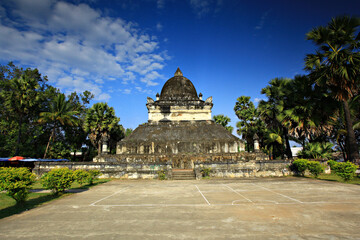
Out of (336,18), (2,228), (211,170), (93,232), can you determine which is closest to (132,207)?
(93,232)

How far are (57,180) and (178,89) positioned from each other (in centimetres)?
2309

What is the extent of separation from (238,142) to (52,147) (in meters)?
24.3

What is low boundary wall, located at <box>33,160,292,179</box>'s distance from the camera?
14.2m

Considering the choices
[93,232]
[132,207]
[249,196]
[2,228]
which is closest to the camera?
[93,232]

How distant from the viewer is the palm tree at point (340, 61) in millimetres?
12820

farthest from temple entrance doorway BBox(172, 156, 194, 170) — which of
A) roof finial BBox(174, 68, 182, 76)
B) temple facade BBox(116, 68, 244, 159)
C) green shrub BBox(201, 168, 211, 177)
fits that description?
roof finial BBox(174, 68, 182, 76)

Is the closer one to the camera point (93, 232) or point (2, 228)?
point (93, 232)

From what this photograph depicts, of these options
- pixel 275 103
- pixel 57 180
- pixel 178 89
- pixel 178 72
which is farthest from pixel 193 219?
pixel 178 72

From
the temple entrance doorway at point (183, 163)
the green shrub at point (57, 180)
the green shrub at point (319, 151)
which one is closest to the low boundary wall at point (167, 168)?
the green shrub at point (319, 151)

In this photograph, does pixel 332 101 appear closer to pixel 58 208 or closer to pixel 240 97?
pixel 240 97

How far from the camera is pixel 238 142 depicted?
2031 centimetres

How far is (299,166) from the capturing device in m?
14.2

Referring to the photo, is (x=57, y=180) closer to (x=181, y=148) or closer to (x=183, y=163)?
(x=183, y=163)

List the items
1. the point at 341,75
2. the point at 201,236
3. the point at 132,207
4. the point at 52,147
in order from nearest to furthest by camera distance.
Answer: the point at 201,236, the point at 132,207, the point at 341,75, the point at 52,147
